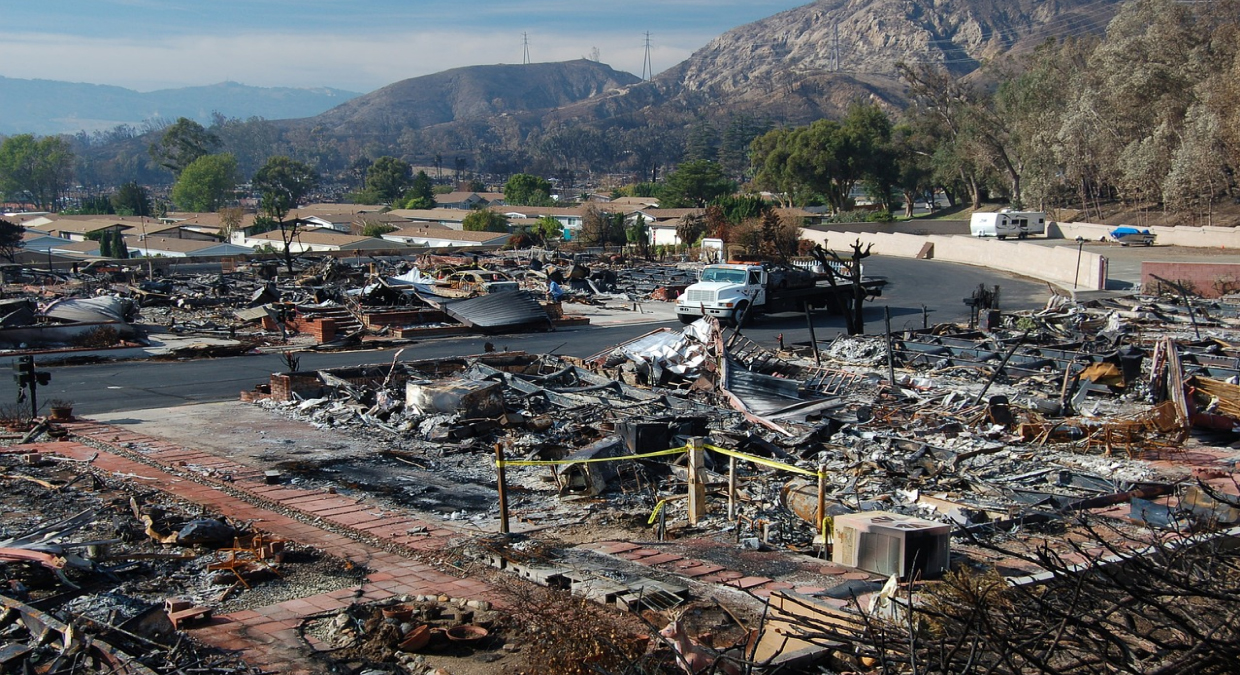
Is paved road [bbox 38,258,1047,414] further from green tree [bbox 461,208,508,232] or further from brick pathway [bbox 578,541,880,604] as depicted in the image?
green tree [bbox 461,208,508,232]

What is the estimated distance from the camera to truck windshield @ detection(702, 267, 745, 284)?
98.0 ft

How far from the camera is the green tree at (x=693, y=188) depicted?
11169 cm

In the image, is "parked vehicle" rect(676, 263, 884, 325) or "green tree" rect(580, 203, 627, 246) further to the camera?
"green tree" rect(580, 203, 627, 246)

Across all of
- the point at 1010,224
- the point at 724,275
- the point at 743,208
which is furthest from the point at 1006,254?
the point at 743,208

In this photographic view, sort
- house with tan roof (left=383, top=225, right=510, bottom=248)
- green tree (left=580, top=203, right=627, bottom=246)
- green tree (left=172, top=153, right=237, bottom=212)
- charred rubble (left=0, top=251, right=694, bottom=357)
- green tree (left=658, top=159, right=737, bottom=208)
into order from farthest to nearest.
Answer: green tree (left=172, top=153, right=237, bottom=212) → green tree (left=658, top=159, right=737, bottom=208) → house with tan roof (left=383, top=225, right=510, bottom=248) → green tree (left=580, top=203, right=627, bottom=246) → charred rubble (left=0, top=251, right=694, bottom=357)

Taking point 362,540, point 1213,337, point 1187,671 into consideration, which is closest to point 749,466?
point 362,540

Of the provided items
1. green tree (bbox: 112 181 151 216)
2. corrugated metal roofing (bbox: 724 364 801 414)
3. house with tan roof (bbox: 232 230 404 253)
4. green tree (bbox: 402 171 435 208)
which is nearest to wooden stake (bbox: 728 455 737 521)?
corrugated metal roofing (bbox: 724 364 801 414)

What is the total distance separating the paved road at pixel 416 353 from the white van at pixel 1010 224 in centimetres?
1563

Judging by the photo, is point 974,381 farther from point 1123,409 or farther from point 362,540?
point 362,540

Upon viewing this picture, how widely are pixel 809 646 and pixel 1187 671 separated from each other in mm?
2637

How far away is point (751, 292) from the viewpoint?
29609 mm

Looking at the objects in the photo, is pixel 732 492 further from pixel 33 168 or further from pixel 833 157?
pixel 33 168

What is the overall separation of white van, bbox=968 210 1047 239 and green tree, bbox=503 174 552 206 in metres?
88.0

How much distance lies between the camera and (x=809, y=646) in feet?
19.9
